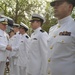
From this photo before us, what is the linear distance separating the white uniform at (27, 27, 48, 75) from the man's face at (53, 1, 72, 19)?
1.91 meters

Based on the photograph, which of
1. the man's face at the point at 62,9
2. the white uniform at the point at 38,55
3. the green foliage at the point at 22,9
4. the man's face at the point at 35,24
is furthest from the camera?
the green foliage at the point at 22,9

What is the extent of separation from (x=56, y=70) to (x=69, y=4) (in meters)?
0.88

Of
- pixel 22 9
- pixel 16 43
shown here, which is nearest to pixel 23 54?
pixel 16 43

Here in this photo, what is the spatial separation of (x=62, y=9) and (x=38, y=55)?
2185 millimetres

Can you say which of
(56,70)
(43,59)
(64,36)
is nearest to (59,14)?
(64,36)

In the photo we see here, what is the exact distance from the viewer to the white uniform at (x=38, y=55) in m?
5.35

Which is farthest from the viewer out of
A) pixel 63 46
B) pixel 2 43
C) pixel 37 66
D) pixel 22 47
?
pixel 22 47

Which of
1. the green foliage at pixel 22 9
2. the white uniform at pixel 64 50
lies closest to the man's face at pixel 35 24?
the white uniform at pixel 64 50

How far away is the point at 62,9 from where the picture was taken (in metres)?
3.43

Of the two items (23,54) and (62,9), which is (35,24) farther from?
(62,9)

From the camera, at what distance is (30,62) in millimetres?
5605

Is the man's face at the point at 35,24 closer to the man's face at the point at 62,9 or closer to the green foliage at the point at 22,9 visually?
the man's face at the point at 62,9

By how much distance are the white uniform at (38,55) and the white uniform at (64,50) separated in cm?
Result: 187

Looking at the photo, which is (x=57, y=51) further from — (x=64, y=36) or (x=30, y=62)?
(x=30, y=62)
